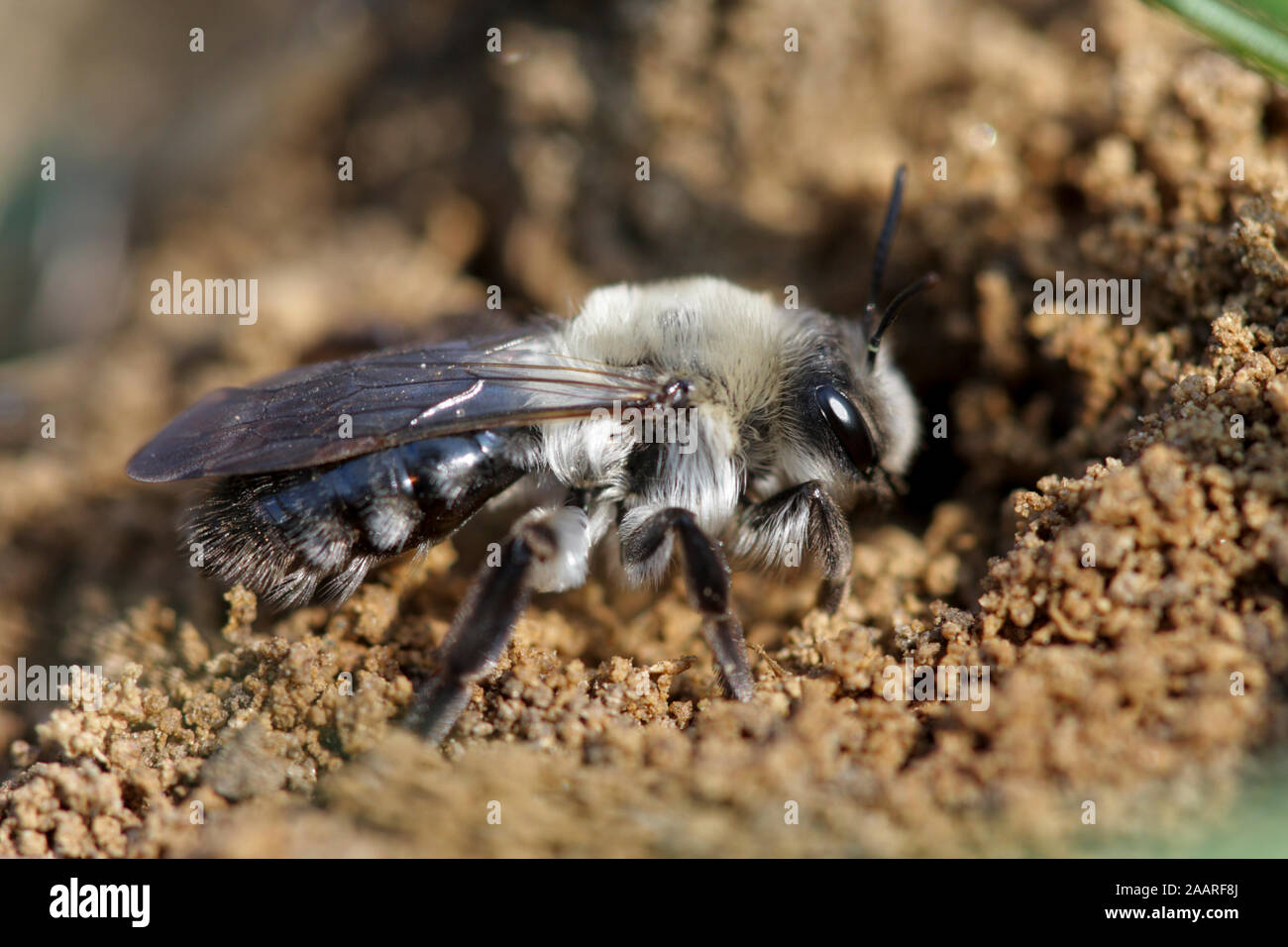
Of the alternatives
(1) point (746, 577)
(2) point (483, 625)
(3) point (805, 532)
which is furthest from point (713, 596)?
(1) point (746, 577)

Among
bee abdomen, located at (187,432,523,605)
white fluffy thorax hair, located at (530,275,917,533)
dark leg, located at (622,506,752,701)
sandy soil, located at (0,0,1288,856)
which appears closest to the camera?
sandy soil, located at (0,0,1288,856)

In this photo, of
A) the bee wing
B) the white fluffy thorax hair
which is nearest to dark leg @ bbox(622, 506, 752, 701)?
the white fluffy thorax hair

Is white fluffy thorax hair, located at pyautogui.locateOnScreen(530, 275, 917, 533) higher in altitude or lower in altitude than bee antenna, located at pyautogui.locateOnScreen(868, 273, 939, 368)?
lower

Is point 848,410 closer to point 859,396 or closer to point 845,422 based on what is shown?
point 845,422

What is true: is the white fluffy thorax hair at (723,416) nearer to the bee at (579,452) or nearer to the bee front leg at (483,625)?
the bee at (579,452)

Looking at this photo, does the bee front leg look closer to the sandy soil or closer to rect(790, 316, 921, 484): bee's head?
the sandy soil

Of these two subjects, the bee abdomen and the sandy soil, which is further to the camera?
the bee abdomen

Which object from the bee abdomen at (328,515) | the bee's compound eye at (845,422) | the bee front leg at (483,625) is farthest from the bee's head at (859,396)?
the bee abdomen at (328,515)
